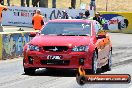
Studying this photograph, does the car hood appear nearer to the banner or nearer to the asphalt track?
the asphalt track

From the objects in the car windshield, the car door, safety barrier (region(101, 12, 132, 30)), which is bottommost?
safety barrier (region(101, 12, 132, 30))

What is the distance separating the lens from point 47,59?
1216 cm

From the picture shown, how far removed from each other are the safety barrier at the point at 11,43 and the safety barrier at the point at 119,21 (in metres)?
22.6

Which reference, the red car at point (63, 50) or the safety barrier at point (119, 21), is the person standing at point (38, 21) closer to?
the red car at point (63, 50)

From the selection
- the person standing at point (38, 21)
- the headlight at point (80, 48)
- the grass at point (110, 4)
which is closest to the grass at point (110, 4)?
the grass at point (110, 4)

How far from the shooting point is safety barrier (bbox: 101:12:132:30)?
136 ft

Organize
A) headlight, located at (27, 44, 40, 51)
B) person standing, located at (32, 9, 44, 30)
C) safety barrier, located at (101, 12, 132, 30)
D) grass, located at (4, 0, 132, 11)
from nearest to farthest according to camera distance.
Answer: headlight, located at (27, 44, 40, 51)
person standing, located at (32, 9, 44, 30)
safety barrier, located at (101, 12, 132, 30)
grass, located at (4, 0, 132, 11)

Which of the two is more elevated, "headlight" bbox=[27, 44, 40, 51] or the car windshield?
the car windshield

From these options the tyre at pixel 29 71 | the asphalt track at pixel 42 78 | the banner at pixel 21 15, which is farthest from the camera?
the banner at pixel 21 15

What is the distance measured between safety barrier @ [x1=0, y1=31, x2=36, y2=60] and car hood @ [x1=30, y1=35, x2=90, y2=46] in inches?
206

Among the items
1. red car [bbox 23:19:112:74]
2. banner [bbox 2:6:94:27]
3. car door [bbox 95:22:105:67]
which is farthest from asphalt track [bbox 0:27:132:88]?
banner [bbox 2:6:94:27]

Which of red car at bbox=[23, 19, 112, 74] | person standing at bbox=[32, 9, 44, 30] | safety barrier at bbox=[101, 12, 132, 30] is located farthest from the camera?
safety barrier at bbox=[101, 12, 132, 30]

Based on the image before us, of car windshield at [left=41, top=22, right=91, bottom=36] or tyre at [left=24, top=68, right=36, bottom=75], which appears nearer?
tyre at [left=24, top=68, right=36, bottom=75]

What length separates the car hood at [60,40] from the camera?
12156mm
